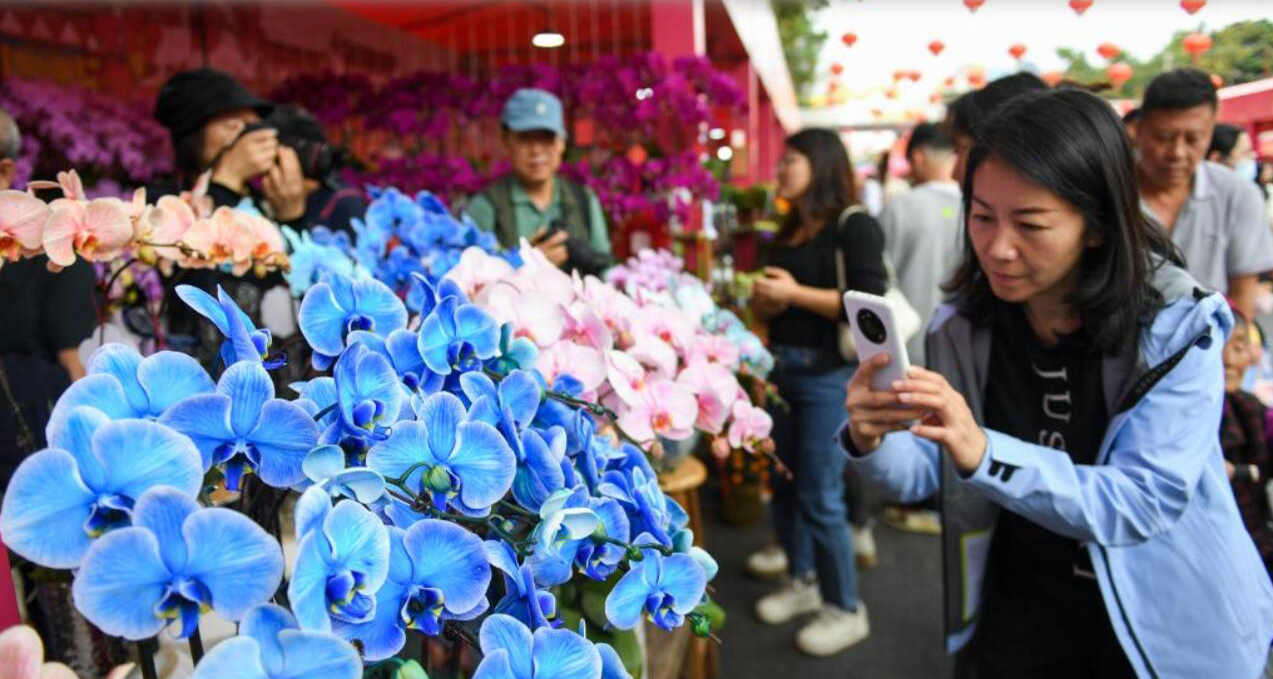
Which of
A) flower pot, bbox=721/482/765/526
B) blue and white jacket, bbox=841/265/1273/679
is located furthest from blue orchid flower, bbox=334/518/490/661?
flower pot, bbox=721/482/765/526

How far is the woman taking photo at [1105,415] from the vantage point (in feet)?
2.95

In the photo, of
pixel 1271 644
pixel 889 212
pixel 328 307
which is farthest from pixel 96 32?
pixel 1271 644

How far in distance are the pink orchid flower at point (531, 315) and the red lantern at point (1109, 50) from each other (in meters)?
1.57

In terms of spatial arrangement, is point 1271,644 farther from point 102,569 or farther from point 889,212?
point 889,212

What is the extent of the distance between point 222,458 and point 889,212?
9.85 feet

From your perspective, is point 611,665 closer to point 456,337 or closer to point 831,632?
point 456,337

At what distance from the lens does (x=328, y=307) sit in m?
0.49

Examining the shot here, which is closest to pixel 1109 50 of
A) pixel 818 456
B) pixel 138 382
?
pixel 818 456

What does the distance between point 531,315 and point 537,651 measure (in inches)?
13.2

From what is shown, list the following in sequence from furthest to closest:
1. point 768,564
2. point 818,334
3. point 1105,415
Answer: point 768,564 → point 818,334 → point 1105,415

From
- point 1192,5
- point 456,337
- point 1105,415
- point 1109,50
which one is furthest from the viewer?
point 1109,50

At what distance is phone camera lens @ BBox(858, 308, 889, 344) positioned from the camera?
0.84 m

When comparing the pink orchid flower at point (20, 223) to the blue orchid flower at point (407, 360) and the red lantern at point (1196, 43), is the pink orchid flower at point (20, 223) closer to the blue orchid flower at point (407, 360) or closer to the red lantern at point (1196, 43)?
the blue orchid flower at point (407, 360)

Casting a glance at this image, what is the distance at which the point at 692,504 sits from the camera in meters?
1.88
